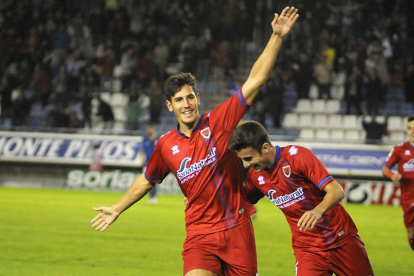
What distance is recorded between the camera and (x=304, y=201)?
18.5 feet

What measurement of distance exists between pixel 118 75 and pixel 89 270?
18241 millimetres

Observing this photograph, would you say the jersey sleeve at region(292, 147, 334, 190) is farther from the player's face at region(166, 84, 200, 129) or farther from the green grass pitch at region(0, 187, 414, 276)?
the green grass pitch at region(0, 187, 414, 276)

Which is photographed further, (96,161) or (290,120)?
(290,120)

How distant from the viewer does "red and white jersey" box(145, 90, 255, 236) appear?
554cm

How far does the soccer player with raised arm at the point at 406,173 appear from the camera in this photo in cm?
962

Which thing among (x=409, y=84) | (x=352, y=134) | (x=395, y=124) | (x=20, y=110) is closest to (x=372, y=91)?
(x=409, y=84)

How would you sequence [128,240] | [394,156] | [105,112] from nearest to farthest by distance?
1. [394,156]
2. [128,240]
3. [105,112]

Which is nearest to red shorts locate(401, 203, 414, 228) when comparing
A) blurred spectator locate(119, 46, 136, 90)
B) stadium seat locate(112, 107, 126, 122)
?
stadium seat locate(112, 107, 126, 122)

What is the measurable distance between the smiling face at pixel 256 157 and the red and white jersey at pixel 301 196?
0.09 m

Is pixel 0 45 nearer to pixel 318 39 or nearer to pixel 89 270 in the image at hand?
pixel 318 39

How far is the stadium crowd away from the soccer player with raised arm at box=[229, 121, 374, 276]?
17100mm

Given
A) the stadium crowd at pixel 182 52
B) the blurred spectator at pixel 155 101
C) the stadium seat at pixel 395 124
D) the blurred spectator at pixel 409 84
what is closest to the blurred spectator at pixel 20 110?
the stadium crowd at pixel 182 52

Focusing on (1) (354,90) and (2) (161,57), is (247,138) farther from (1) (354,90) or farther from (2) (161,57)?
(2) (161,57)

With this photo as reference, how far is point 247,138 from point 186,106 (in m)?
0.60
